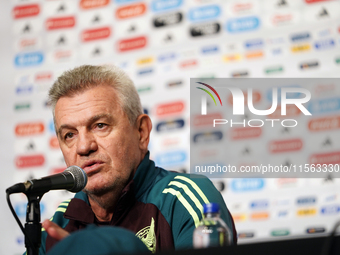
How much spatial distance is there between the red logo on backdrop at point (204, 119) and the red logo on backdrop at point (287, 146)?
52cm

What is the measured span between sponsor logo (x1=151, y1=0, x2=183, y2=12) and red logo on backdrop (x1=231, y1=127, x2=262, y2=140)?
1274mm

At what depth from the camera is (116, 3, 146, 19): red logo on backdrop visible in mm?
3822

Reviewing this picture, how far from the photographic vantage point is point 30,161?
12.6 ft

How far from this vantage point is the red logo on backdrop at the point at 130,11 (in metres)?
3.82

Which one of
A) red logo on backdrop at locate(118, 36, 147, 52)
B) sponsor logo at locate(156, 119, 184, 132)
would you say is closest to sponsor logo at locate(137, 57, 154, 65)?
red logo on backdrop at locate(118, 36, 147, 52)

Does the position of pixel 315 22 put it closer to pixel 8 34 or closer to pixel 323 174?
pixel 323 174

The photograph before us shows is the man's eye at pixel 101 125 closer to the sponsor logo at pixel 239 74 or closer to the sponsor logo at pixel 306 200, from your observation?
the sponsor logo at pixel 239 74

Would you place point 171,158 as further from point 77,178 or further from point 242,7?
point 77,178

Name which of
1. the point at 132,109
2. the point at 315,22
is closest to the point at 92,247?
the point at 132,109

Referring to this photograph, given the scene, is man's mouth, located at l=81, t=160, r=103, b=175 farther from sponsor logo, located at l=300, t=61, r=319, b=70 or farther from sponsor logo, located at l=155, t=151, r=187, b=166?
sponsor logo, located at l=300, t=61, r=319, b=70

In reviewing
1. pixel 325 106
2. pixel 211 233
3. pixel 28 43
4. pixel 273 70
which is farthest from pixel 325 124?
pixel 28 43

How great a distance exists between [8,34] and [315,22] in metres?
2.94

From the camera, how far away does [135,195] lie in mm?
1633

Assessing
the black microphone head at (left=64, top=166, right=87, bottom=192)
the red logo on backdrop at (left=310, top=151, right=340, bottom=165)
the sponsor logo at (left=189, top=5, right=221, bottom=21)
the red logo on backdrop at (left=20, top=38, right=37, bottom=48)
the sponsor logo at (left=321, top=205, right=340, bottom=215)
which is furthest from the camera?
the red logo on backdrop at (left=20, top=38, right=37, bottom=48)
